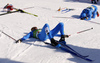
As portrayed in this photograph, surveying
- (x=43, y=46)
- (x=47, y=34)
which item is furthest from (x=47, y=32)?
(x=43, y=46)

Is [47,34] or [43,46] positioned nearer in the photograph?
[47,34]

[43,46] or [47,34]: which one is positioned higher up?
[47,34]

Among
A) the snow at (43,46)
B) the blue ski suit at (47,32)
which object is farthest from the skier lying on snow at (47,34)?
the snow at (43,46)

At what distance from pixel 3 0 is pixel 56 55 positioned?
12278 mm

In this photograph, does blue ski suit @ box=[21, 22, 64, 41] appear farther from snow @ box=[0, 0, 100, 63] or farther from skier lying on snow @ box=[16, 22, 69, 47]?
snow @ box=[0, 0, 100, 63]

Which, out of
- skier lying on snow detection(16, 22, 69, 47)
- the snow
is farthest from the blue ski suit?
the snow

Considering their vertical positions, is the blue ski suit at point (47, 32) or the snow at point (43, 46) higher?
the blue ski suit at point (47, 32)

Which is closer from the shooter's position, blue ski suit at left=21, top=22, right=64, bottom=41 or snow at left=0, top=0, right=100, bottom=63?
snow at left=0, top=0, right=100, bottom=63

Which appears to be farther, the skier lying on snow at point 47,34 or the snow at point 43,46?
the skier lying on snow at point 47,34

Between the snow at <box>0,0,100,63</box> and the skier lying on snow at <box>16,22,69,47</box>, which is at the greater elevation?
the skier lying on snow at <box>16,22,69,47</box>

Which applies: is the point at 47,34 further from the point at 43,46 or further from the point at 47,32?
the point at 43,46

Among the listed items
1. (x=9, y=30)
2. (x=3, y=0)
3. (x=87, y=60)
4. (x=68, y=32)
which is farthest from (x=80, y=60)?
(x=3, y=0)

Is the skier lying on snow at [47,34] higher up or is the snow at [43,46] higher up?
the skier lying on snow at [47,34]

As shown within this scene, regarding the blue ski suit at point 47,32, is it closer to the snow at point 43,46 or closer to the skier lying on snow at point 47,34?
the skier lying on snow at point 47,34
